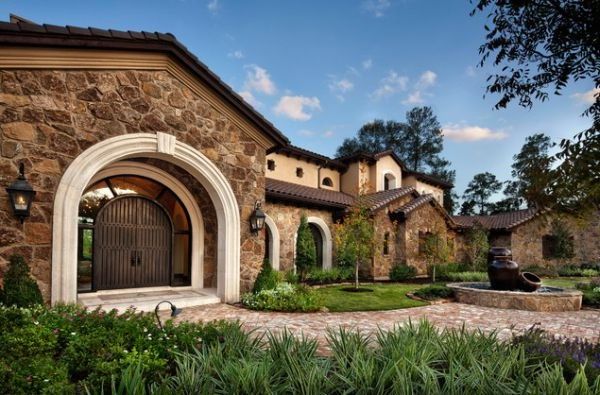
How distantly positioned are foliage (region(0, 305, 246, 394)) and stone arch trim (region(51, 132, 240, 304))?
1617 millimetres

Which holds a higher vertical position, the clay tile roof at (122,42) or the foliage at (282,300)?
the clay tile roof at (122,42)

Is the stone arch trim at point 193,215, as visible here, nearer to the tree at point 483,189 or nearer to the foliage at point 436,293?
the foliage at point 436,293

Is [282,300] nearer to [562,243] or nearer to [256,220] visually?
[256,220]

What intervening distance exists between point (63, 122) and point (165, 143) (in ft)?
6.46

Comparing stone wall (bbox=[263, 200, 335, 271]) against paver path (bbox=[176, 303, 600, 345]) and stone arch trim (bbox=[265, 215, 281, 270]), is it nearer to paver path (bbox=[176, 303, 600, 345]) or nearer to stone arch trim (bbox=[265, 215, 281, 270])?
stone arch trim (bbox=[265, 215, 281, 270])

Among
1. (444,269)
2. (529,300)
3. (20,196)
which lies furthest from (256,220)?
(444,269)

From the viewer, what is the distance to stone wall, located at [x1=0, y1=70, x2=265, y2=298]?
6.54 metres

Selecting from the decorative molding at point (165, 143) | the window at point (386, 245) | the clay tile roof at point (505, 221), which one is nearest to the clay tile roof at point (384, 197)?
the window at point (386, 245)

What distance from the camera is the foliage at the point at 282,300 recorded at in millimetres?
8438

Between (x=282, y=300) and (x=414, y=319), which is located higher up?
(x=282, y=300)

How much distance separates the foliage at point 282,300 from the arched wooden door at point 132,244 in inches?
121

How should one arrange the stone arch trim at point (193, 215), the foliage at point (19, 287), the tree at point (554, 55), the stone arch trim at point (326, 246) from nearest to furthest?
1. the tree at point (554, 55)
2. the foliage at point (19, 287)
3. the stone arch trim at point (193, 215)
4. the stone arch trim at point (326, 246)

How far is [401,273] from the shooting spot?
55.9 feet

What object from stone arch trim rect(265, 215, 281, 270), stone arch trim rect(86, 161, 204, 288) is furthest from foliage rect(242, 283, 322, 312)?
stone arch trim rect(265, 215, 281, 270)
